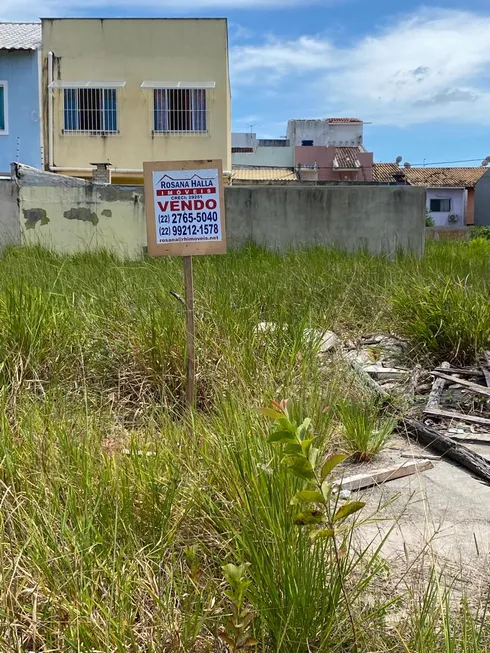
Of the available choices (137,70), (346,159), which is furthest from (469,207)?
(137,70)

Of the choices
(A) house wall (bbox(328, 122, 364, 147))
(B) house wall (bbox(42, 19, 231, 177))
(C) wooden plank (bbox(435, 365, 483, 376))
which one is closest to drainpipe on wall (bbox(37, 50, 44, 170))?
(B) house wall (bbox(42, 19, 231, 177))

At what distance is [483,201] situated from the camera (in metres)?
44.8

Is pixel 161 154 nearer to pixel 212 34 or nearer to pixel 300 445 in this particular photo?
pixel 212 34

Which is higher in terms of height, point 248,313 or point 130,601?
point 248,313

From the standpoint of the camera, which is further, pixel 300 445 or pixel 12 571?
pixel 12 571

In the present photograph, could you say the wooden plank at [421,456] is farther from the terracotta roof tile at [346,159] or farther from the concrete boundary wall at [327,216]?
the terracotta roof tile at [346,159]

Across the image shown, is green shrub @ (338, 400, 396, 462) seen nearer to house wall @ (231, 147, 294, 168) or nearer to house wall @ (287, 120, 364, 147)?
house wall @ (231, 147, 294, 168)

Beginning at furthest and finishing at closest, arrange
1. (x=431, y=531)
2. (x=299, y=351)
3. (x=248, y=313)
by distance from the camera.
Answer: (x=248, y=313) → (x=299, y=351) → (x=431, y=531)

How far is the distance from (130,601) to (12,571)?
40 cm

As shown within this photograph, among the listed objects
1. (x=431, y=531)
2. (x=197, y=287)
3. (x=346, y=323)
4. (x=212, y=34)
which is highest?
(x=212, y=34)

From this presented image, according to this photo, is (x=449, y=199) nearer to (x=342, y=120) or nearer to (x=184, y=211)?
(x=342, y=120)

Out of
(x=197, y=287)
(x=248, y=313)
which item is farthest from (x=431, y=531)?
(x=197, y=287)

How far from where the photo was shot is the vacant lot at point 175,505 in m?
1.80

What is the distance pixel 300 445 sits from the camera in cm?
163
